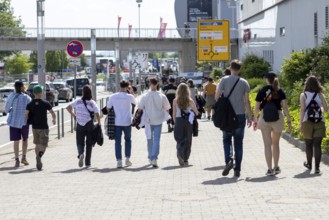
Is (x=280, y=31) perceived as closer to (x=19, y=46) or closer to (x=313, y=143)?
(x=19, y=46)

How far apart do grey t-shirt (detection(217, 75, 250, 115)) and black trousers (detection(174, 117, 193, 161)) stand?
2767 mm

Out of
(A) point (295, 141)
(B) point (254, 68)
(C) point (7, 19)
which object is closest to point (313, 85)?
(A) point (295, 141)

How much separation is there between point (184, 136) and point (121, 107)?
1303 mm

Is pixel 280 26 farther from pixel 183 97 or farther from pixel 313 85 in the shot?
pixel 313 85

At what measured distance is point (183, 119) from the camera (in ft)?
54.4

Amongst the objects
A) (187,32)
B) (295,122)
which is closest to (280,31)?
(187,32)

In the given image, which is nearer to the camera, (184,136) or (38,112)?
(38,112)

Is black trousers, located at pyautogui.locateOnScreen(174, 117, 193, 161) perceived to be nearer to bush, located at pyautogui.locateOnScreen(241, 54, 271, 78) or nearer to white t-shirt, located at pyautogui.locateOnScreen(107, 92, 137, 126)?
white t-shirt, located at pyautogui.locateOnScreen(107, 92, 137, 126)

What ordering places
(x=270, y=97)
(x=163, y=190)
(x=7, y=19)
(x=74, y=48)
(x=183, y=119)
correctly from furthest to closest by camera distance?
(x=7, y=19) < (x=74, y=48) < (x=183, y=119) < (x=270, y=97) < (x=163, y=190)

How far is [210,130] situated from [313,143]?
512 inches

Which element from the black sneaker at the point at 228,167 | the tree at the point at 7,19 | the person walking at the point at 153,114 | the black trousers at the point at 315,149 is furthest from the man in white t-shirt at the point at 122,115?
the tree at the point at 7,19

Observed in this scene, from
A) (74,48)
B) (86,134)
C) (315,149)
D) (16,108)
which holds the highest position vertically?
(74,48)

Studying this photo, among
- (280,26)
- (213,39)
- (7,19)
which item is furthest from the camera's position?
(7,19)

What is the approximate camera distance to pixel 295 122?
71.3ft
